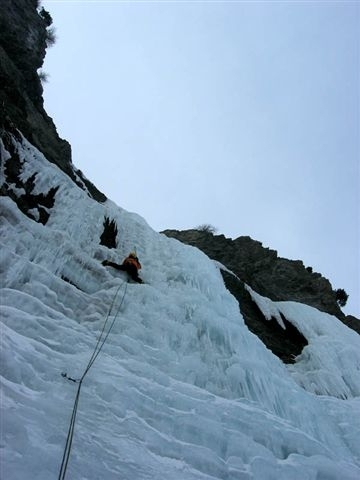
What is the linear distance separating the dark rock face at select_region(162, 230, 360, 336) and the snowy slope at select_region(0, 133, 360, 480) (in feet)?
24.5

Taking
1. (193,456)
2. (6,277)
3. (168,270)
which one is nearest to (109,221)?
(168,270)

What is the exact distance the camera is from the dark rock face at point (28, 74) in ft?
49.4

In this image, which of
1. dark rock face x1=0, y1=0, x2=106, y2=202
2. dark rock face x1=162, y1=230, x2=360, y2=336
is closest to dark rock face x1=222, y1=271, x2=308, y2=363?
dark rock face x1=162, y1=230, x2=360, y2=336

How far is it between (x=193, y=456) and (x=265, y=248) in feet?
61.2

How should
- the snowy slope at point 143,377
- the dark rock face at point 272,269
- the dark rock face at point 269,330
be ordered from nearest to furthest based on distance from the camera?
1. the snowy slope at point 143,377
2. the dark rock face at point 269,330
3. the dark rock face at point 272,269

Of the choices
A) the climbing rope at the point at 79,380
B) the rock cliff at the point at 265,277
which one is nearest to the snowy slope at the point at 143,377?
the climbing rope at the point at 79,380

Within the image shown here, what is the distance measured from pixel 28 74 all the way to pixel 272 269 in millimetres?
13211

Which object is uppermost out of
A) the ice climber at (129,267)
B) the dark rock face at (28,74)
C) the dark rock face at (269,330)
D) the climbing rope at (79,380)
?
the dark rock face at (28,74)

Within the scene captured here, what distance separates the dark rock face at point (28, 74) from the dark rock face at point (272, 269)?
6.66 meters

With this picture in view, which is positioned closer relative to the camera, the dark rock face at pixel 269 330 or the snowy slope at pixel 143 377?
the snowy slope at pixel 143 377

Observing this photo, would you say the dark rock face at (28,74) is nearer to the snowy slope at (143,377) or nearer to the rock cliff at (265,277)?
the snowy slope at (143,377)

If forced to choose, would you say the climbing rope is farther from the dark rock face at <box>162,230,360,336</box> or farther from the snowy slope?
the dark rock face at <box>162,230,360,336</box>

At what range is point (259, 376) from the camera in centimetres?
877

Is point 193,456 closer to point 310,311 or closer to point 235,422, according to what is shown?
point 235,422
